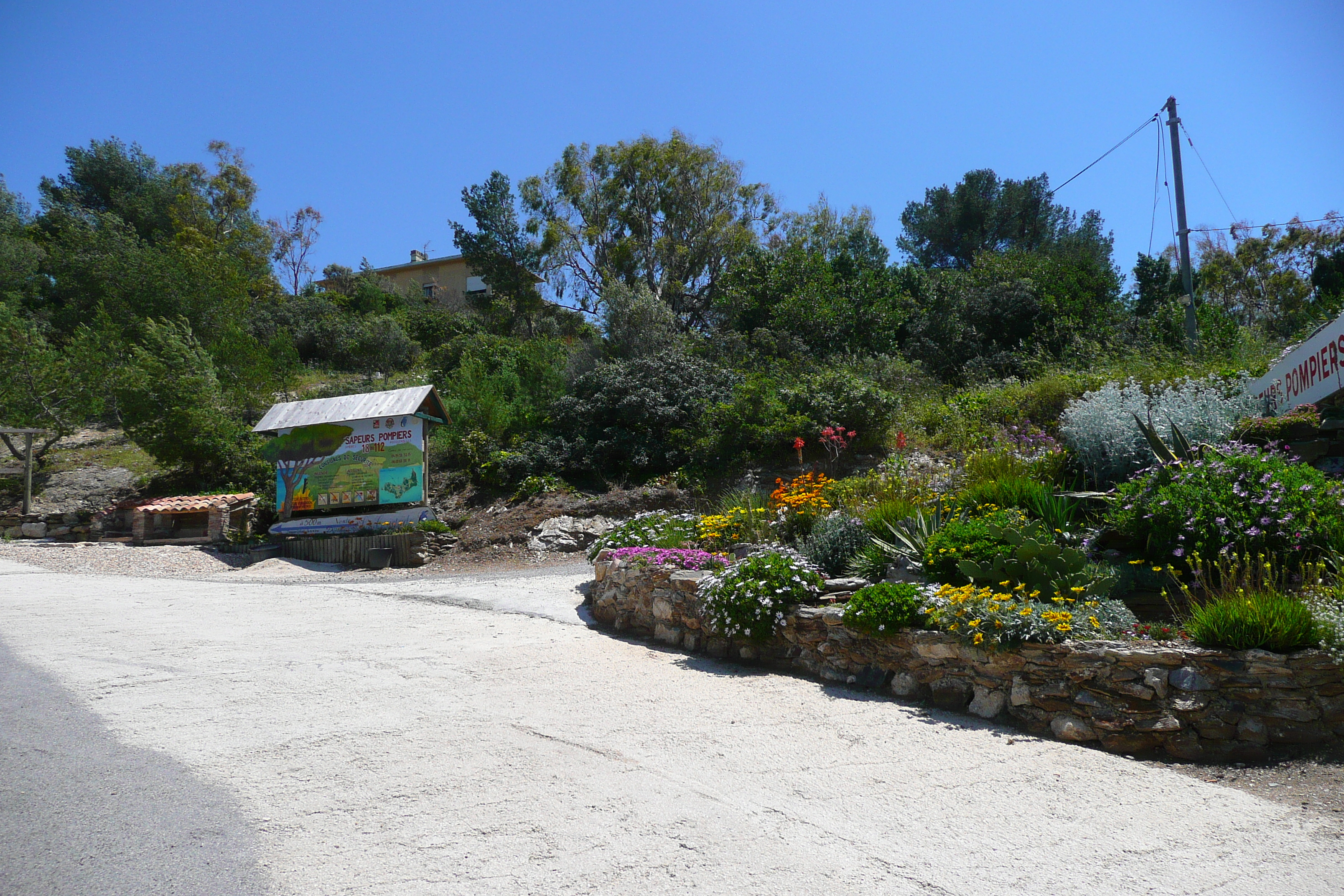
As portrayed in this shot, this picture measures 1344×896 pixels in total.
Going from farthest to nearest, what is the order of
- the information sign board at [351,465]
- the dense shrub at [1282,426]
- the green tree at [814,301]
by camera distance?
the green tree at [814,301] < the information sign board at [351,465] < the dense shrub at [1282,426]

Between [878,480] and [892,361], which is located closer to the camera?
[878,480]

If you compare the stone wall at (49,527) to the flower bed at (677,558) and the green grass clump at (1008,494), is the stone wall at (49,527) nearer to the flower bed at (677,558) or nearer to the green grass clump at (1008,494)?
the flower bed at (677,558)

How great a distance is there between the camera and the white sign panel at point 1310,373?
287 inches

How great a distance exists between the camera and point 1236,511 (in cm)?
548

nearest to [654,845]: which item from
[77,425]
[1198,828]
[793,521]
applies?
[1198,828]

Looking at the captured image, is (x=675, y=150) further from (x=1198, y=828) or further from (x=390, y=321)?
(x=1198, y=828)

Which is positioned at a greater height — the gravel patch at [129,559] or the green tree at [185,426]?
the green tree at [185,426]

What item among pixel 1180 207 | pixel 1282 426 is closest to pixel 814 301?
pixel 1180 207

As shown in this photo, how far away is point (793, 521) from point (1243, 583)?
428 cm

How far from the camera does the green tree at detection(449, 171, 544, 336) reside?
29.0 metres

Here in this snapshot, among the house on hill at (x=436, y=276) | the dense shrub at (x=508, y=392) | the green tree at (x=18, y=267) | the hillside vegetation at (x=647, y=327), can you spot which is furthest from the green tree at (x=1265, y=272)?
the green tree at (x=18, y=267)

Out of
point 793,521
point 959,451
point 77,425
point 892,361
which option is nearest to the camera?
point 793,521

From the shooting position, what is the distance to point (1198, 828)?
3.52m

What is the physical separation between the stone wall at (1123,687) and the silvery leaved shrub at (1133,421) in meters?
3.85
